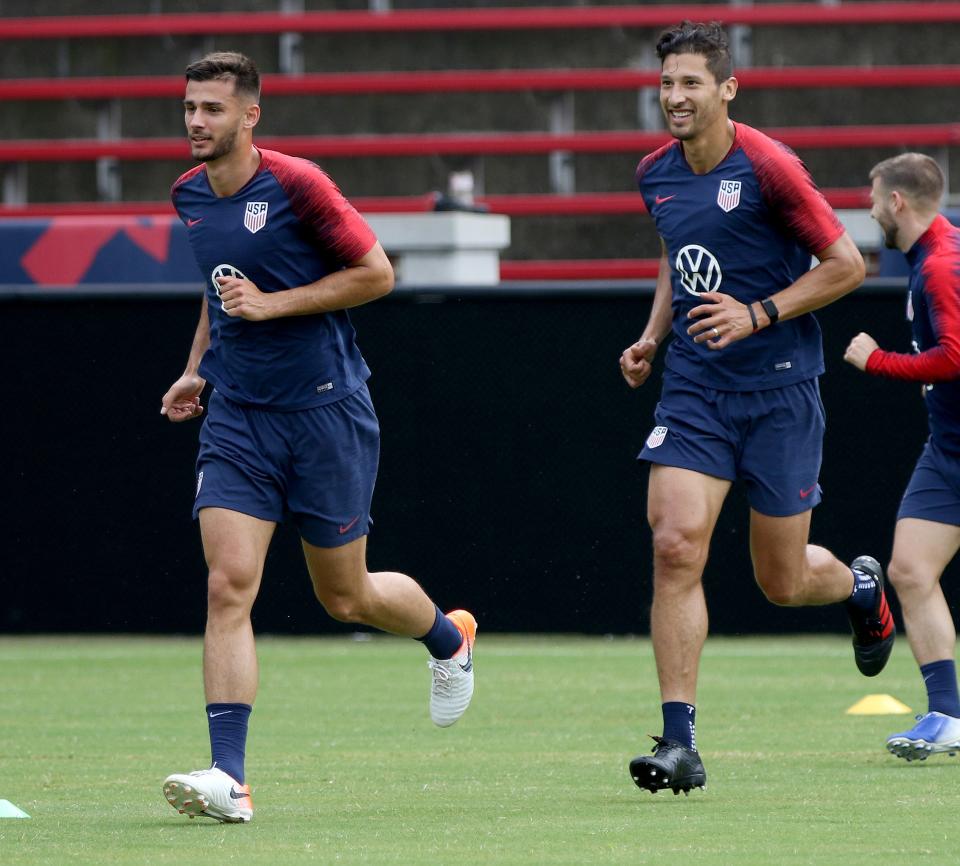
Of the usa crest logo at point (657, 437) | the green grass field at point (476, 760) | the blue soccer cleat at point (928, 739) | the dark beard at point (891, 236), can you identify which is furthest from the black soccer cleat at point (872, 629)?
the usa crest logo at point (657, 437)

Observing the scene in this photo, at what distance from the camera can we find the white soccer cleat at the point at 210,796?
5.52m

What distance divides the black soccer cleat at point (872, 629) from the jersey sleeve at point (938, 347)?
1.07m

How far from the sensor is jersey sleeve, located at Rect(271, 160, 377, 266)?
6176 millimetres

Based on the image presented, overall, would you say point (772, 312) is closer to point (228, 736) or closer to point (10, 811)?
point (228, 736)

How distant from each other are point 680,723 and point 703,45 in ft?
6.96

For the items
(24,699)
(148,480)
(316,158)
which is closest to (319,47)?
(316,158)

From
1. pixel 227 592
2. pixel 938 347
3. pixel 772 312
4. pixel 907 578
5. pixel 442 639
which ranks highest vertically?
pixel 772 312

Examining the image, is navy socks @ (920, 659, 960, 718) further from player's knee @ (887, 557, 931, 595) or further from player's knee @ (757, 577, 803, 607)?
player's knee @ (757, 577, 803, 607)

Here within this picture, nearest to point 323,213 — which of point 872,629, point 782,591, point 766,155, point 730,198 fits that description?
point 730,198

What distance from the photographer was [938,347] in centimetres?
688

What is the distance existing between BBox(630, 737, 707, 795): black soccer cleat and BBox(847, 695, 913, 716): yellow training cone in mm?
2478

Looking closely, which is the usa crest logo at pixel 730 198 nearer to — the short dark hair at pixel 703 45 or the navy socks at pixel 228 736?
the short dark hair at pixel 703 45

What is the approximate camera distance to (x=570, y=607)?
38.0 feet

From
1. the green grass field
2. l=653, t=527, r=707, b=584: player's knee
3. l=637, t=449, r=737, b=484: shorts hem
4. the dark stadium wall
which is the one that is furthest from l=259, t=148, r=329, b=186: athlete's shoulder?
the dark stadium wall
